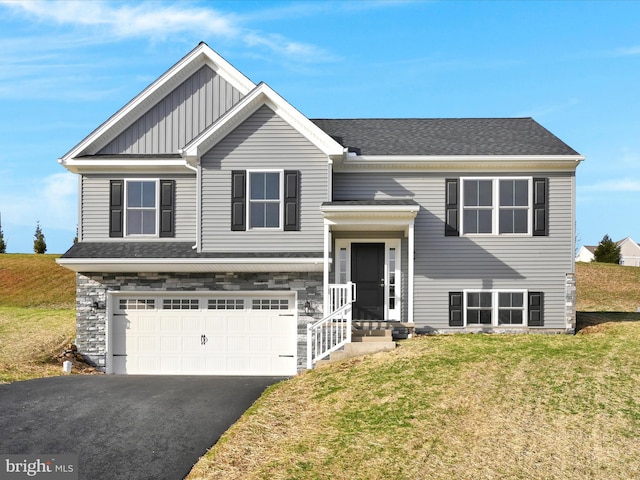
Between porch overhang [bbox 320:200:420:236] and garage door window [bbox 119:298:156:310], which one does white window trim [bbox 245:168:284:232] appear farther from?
garage door window [bbox 119:298:156:310]

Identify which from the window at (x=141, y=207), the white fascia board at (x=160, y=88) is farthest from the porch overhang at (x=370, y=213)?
the window at (x=141, y=207)

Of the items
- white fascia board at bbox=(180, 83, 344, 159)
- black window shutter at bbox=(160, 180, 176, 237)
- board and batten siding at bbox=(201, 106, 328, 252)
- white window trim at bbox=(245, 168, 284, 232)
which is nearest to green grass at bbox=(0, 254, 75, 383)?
black window shutter at bbox=(160, 180, 176, 237)

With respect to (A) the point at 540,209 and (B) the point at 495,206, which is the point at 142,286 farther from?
(A) the point at 540,209

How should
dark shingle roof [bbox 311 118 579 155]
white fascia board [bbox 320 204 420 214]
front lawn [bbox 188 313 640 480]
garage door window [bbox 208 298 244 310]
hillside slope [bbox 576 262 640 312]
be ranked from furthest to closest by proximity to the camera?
hillside slope [bbox 576 262 640 312]
dark shingle roof [bbox 311 118 579 155]
garage door window [bbox 208 298 244 310]
white fascia board [bbox 320 204 420 214]
front lawn [bbox 188 313 640 480]

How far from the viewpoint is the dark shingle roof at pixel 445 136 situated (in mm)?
18109

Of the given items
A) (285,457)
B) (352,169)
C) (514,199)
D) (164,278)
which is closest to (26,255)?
(164,278)

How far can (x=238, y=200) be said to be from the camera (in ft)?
56.5

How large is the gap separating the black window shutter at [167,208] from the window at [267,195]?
2519mm

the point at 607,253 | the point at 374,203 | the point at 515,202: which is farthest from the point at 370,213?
the point at 607,253

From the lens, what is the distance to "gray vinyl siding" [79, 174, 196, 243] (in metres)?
18.2

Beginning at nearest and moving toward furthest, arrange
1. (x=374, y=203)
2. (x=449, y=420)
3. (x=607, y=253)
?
(x=449, y=420)
(x=374, y=203)
(x=607, y=253)

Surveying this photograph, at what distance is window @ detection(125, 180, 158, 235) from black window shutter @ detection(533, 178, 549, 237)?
10807mm

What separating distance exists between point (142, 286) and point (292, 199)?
16.1 ft

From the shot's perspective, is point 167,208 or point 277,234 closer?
point 277,234
